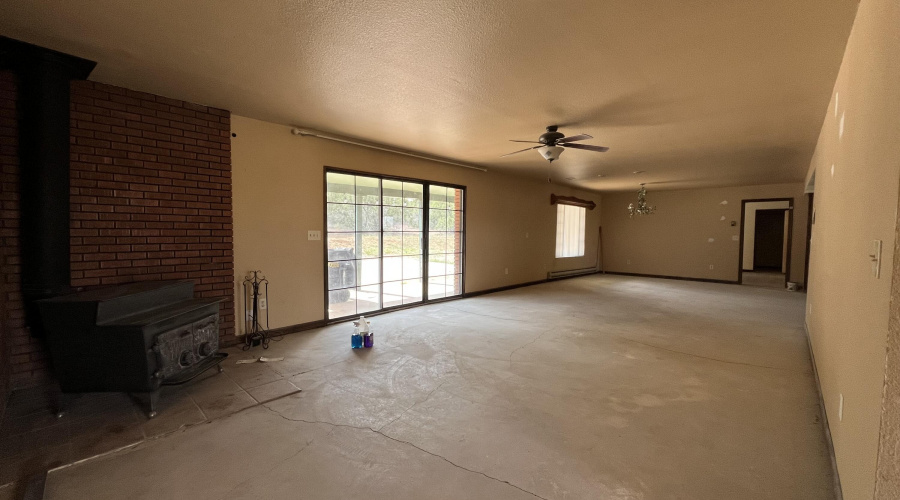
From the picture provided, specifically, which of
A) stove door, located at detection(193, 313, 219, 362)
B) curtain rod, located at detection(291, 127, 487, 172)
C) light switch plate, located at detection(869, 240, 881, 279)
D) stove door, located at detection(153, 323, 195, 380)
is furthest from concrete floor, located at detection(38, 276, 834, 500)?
curtain rod, located at detection(291, 127, 487, 172)

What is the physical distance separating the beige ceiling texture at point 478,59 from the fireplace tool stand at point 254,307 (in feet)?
5.79

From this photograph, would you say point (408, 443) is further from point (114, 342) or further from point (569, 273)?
point (569, 273)

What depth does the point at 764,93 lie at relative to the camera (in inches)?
119

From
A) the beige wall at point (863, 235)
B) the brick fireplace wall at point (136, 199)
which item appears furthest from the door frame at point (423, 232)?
the beige wall at point (863, 235)

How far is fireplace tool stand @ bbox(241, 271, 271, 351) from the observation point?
3.81 meters

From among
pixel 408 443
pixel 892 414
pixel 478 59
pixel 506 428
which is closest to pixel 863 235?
pixel 892 414

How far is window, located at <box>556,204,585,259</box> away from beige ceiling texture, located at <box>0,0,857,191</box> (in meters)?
5.01

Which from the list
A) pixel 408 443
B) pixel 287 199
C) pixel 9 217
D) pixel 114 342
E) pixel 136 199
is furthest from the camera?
pixel 287 199

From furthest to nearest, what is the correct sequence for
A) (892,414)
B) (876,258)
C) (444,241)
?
(444,241) < (876,258) < (892,414)

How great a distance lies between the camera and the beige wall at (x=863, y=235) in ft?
4.00

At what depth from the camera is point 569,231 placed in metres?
9.62

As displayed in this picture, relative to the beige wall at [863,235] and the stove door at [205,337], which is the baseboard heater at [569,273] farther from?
the stove door at [205,337]

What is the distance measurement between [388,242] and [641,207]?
23.8 feet

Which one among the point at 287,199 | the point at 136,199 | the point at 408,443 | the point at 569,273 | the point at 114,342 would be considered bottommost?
the point at 408,443
